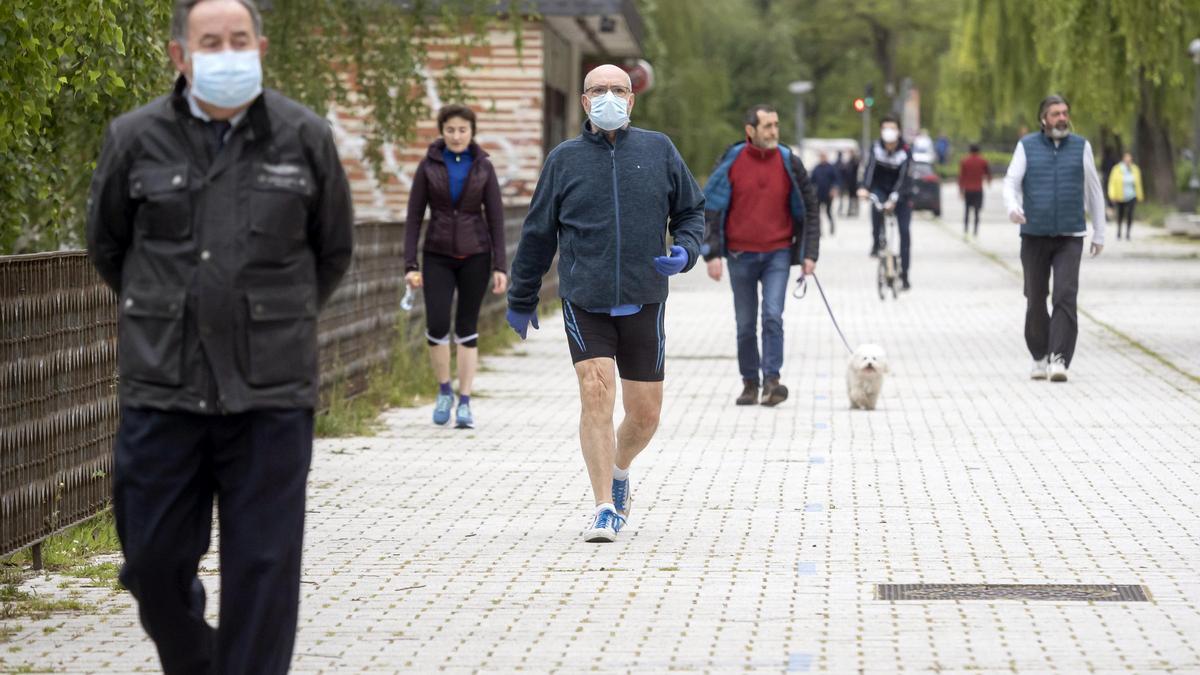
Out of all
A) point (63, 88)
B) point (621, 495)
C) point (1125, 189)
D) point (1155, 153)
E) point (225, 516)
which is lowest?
point (1125, 189)

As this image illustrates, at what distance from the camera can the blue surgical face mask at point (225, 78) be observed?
4527mm

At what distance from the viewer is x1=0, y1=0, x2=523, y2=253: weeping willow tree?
885 centimetres

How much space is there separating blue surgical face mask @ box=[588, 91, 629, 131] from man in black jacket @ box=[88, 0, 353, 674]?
3254mm

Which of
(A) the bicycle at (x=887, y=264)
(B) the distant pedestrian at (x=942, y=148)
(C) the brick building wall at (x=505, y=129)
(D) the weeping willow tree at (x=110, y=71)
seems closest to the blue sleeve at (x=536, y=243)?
(D) the weeping willow tree at (x=110, y=71)

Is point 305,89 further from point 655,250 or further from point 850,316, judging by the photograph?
point 655,250

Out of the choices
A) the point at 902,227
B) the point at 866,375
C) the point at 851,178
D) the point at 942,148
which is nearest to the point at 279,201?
the point at 866,375

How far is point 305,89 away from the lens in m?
18.3

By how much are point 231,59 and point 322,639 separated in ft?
7.72

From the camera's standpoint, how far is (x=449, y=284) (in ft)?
40.3

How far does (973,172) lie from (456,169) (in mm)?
30914

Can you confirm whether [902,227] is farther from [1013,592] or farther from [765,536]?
[1013,592]

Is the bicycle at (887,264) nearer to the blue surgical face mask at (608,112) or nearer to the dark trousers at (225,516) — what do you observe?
the blue surgical face mask at (608,112)

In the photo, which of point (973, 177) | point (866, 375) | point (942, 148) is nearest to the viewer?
point (866, 375)

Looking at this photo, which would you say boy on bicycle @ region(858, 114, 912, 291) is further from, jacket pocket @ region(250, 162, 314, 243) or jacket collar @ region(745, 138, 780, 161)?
jacket pocket @ region(250, 162, 314, 243)
